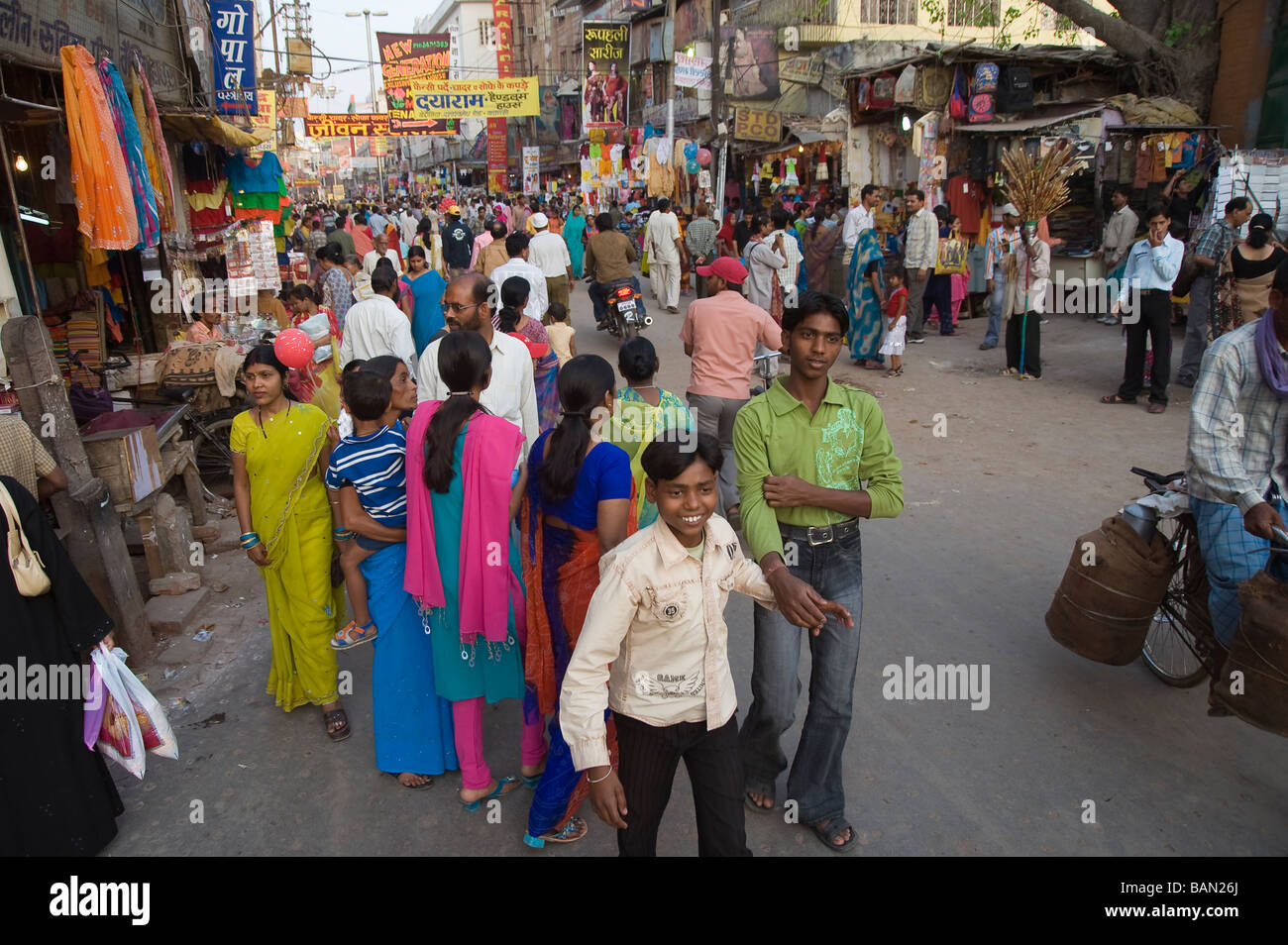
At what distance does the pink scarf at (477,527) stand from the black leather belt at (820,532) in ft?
3.28

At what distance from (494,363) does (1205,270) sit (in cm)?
690

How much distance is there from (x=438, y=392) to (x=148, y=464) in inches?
83.9

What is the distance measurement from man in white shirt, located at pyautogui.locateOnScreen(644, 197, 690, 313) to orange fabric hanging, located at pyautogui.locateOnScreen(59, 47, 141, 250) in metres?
9.21

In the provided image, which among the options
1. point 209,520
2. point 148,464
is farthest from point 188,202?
point 148,464

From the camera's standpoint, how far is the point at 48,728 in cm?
293

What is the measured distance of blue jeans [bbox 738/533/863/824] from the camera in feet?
9.34

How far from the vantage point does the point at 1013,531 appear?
561 cm

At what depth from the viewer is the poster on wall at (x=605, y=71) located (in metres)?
25.0

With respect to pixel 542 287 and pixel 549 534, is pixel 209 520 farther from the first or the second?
pixel 549 534

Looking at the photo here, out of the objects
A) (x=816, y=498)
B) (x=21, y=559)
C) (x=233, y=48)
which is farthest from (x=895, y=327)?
(x=21, y=559)

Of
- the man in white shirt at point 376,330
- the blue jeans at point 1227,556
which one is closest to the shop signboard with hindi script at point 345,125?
the man in white shirt at point 376,330

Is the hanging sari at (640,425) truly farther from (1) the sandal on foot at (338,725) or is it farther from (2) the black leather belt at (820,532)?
(1) the sandal on foot at (338,725)

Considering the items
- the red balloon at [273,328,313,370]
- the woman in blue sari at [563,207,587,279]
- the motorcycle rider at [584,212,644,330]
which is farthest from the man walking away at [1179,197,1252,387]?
the woman in blue sari at [563,207,587,279]

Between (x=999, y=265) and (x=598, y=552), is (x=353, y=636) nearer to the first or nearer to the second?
(x=598, y=552)
